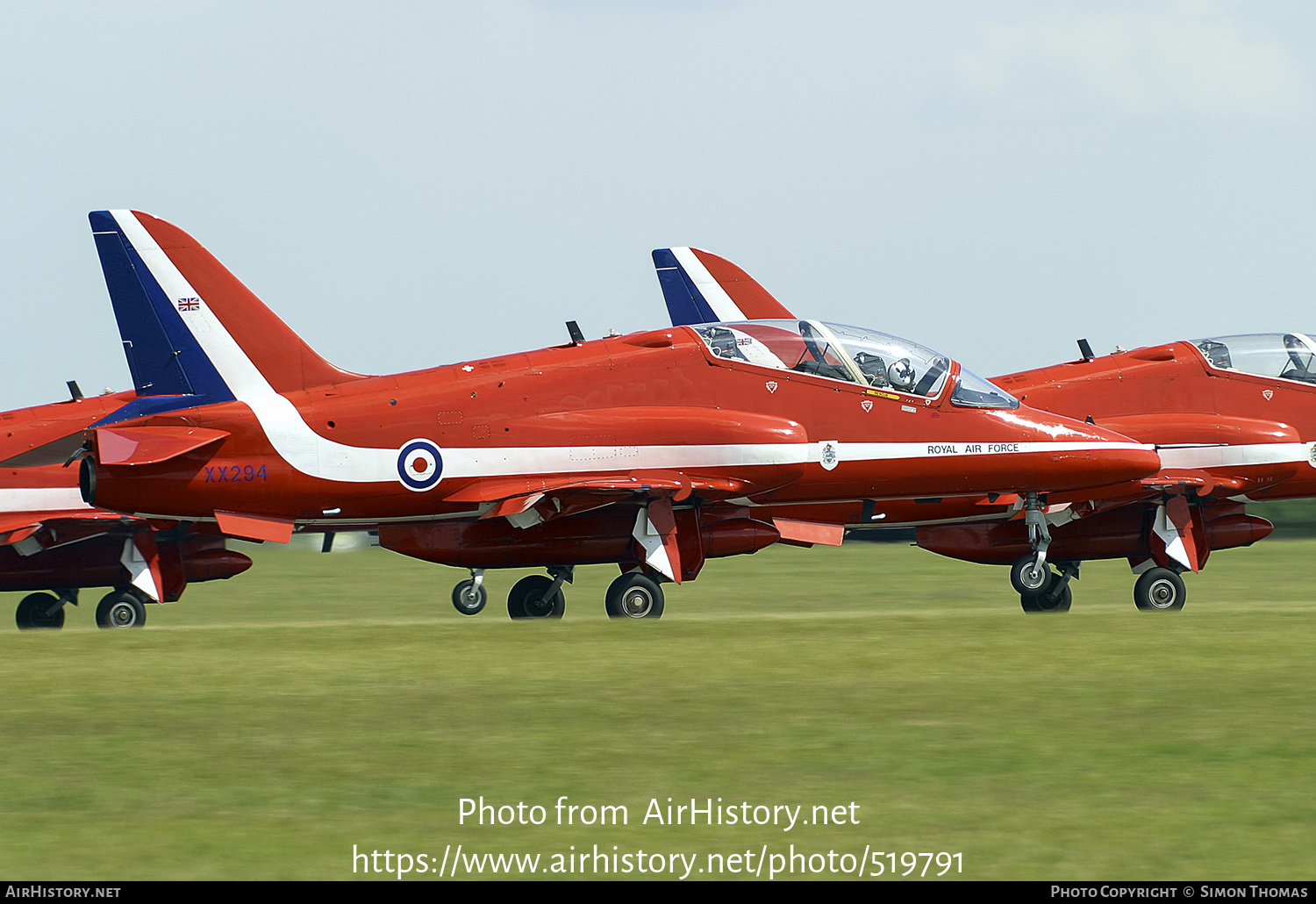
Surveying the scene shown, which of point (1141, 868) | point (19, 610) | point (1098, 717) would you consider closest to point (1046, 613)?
point (1098, 717)

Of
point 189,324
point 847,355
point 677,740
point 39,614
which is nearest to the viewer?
point 677,740

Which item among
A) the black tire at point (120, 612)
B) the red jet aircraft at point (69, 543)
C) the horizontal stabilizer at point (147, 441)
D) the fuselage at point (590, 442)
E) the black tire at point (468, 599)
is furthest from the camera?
the black tire at point (120, 612)

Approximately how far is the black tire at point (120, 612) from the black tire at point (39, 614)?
1.02 meters

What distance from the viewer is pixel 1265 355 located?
76.0ft

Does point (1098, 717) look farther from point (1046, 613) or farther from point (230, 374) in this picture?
point (230, 374)

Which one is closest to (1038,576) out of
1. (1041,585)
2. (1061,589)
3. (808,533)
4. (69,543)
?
(1041,585)

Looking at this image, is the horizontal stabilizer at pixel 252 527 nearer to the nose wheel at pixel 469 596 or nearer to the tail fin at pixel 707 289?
the nose wheel at pixel 469 596

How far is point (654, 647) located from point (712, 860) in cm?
717

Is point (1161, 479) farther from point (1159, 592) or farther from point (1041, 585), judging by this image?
point (1041, 585)

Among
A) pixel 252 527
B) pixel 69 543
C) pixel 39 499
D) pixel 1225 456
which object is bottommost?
pixel 69 543

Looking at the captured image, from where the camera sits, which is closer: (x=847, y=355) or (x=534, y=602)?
(x=847, y=355)

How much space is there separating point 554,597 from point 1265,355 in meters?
10.6

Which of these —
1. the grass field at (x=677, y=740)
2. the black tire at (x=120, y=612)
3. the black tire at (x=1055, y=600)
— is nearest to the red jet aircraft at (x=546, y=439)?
the black tire at (x=1055, y=600)

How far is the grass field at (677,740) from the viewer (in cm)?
751
